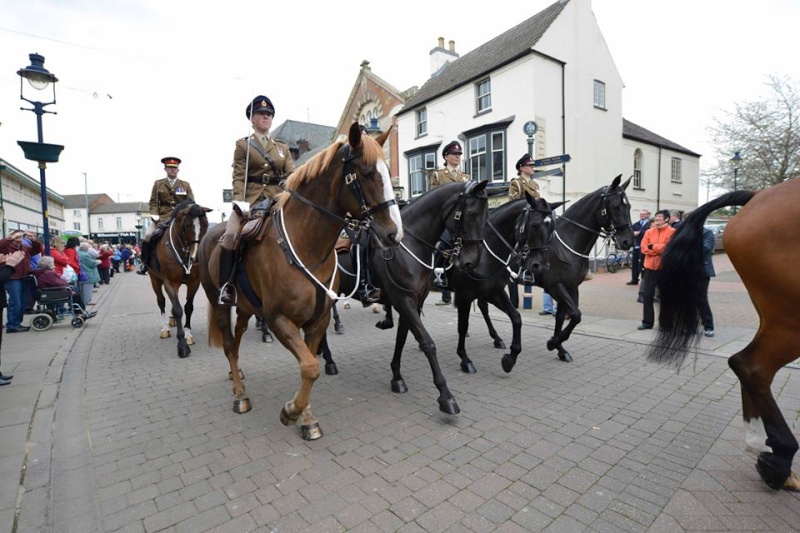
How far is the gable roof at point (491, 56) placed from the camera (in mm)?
18328

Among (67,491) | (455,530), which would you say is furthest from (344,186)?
(67,491)

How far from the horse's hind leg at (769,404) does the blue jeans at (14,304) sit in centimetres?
1199

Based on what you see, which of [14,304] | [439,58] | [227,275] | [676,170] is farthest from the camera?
[439,58]

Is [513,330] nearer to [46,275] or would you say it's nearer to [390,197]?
[390,197]

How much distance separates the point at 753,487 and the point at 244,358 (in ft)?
19.6

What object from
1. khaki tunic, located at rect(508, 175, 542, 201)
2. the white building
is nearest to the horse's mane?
khaki tunic, located at rect(508, 175, 542, 201)

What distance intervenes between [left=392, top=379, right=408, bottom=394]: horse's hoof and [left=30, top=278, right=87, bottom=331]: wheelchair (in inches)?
327

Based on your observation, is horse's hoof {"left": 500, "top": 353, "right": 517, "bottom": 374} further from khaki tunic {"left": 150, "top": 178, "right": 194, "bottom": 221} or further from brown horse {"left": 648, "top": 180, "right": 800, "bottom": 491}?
khaki tunic {"left": 150, "top": 178, "right": 194, "bottom": 221}

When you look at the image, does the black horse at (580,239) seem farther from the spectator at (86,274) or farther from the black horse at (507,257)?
the spectator at (86,274)

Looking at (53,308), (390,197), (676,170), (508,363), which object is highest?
(676,170)

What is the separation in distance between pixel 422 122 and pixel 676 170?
17333 mm

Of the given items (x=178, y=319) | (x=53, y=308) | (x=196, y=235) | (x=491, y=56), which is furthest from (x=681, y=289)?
(x=491, y=56)

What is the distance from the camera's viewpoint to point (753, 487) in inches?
107

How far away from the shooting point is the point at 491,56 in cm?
2047
